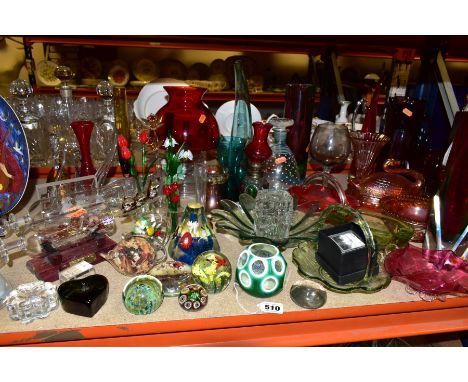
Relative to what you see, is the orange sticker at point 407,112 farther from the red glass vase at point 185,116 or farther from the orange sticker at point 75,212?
the orange sticker at point 75,212

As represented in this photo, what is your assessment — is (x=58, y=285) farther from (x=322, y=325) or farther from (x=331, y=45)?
(x=331, y=45)

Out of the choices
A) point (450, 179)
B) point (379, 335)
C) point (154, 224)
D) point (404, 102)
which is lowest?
point (379, 335)

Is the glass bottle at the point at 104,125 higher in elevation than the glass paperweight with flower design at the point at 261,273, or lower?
higher

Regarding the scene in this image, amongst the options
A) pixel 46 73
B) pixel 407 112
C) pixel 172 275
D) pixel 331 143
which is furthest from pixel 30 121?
pixel 407 112

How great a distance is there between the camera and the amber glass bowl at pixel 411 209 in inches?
37.9

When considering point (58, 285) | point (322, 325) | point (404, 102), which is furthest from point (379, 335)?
point (404, 102)

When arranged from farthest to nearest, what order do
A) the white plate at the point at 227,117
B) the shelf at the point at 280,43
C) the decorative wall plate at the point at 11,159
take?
the shelf at the point at 280,43, the white plate at the point at 227,117, the decorative wall plate at the point at 11,159

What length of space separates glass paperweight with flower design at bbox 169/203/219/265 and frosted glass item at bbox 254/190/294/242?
132mm

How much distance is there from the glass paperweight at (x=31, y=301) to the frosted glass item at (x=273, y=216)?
1.54ft

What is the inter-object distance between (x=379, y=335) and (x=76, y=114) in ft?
4.01

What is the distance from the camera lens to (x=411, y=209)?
1.00 metres

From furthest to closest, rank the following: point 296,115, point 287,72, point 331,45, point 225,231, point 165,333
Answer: point 287,72 < point 331,45 < point 296,115 < point 225,231 < point 165,333

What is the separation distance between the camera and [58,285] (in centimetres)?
75

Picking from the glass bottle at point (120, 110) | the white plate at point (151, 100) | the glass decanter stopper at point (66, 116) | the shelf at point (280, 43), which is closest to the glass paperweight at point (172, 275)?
the glass decanter stopper at point (66, 116)
